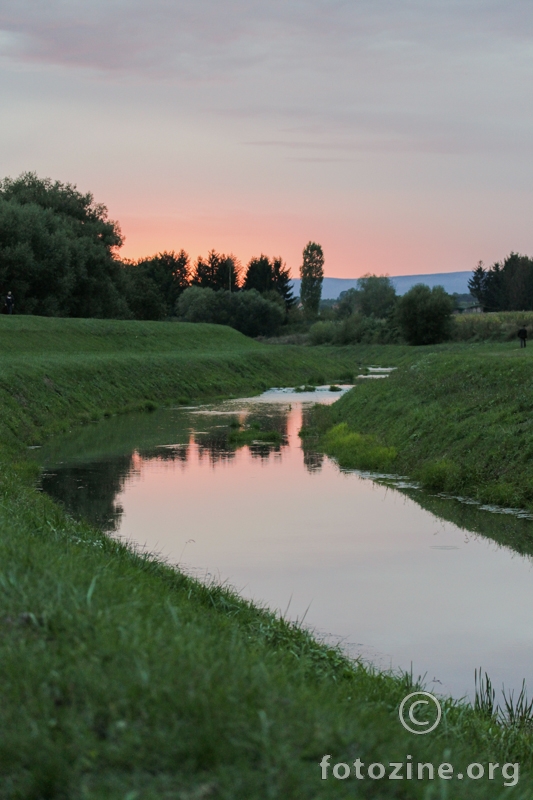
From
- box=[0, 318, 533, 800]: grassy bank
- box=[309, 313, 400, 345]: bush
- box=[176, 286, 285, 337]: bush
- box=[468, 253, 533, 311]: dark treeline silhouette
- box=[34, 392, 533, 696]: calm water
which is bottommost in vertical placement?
box=[34, 392, 533, 696]: calm water

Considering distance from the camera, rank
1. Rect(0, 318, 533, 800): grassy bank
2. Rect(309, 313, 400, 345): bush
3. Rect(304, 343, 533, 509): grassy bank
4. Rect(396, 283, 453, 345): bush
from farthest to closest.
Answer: Rect(309, 313, 400, 345): bush, Rect(396, 283, 453, 345): bush, Rect(304, 343, 533, 509): grassy bank, Rect(0, 318, 533, 800): grassy bank

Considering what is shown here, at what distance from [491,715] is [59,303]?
62228mm

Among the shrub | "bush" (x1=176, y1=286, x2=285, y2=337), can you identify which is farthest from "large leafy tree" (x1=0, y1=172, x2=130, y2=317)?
the shrub

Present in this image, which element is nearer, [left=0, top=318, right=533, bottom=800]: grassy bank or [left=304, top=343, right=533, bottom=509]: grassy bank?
[left=0, top=318, right=533, bottom=800]: grassy bank

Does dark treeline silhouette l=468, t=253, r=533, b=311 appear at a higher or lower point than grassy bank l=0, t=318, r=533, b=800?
higher

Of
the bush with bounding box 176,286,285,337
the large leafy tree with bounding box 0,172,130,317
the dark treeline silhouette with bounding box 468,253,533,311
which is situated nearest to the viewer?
the large leafy tree with bounding box 0,172,130,317

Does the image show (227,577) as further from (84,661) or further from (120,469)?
(120,469)

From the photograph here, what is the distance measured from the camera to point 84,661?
13.1 ft

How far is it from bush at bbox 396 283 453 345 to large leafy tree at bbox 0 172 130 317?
76.5 feet

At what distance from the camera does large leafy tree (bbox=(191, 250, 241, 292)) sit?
125 m

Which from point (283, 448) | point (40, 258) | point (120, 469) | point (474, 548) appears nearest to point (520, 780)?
point (474, 548)

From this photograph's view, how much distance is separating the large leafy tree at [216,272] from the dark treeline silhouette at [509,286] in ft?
119

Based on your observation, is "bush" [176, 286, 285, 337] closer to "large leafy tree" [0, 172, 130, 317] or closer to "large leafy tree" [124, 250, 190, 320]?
"large leafy tree" [124, 250, 190, 320]

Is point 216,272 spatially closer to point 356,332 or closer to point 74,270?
point 356,332
